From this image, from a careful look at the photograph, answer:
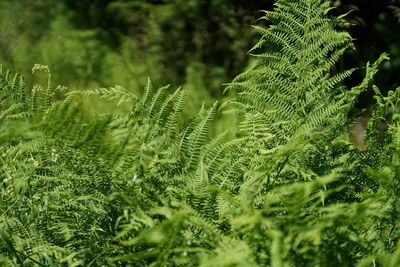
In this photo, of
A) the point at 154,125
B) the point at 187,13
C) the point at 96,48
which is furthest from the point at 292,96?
the point at 187,13

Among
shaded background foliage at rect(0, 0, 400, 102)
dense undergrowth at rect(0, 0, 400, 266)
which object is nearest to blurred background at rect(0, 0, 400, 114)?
shaded background foliage at rect(0, 0, 400, 102)

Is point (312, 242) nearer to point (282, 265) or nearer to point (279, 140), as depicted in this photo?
point (282, 265)

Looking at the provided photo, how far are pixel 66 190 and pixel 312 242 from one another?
0.62 meters

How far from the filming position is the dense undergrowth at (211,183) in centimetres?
91

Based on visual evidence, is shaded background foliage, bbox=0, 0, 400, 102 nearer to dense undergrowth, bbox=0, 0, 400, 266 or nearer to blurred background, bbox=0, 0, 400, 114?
blurred background, bbox=0, 0, 400, 114

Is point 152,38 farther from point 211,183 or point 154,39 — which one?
point 211,183

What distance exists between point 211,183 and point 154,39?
379 centimetres

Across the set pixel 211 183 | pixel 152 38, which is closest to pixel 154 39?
pixel 152 38

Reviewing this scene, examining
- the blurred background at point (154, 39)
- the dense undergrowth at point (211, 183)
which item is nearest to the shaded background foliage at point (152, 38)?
the blurred background at point (154, 39)

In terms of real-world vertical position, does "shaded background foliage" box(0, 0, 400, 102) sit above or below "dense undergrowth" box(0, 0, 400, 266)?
below

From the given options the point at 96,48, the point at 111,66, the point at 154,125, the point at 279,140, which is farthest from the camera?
the point at 96,48

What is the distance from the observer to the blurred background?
→ 3.83 meters

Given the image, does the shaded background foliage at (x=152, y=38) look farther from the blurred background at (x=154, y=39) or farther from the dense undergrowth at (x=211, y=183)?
the dense undergrowth at (x=211, y=183)

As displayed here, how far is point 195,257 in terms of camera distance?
95 cm
